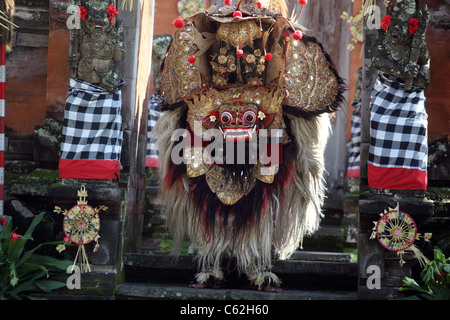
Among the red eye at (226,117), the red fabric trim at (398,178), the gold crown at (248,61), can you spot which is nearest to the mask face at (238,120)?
the red eye at (226,117)

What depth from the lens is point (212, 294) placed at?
5.16 meters

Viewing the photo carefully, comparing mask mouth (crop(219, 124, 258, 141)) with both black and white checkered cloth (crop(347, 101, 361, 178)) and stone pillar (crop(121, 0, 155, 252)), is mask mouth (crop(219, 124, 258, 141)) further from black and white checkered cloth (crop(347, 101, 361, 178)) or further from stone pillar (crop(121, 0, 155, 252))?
black and white checkered cloth (crop(347, 101, 361, 178))

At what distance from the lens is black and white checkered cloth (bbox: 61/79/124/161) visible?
5.37 meters

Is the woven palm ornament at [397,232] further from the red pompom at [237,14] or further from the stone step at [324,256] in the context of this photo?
the red pompom at [237,14]

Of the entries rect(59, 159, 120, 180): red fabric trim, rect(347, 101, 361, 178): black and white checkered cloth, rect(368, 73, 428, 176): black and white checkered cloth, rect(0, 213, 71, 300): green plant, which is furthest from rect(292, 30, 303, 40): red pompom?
rect(347, 101, 361, 178): black and white checkered cloth

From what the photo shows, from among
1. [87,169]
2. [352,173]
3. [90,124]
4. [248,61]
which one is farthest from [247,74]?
[352,173]

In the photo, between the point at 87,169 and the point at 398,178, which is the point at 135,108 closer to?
the point at 87,169

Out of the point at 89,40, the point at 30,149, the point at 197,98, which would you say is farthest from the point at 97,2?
the point at 30,149

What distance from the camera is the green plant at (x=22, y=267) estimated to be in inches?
186

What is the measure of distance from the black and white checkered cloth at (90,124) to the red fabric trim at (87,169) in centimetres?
4

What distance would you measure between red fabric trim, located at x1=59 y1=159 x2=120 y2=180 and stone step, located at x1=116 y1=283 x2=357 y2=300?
0.89 metres

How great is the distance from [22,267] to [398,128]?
9.65 feet

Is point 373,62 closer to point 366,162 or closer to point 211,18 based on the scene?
point 366,162

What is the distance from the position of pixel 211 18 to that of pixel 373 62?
128cm
